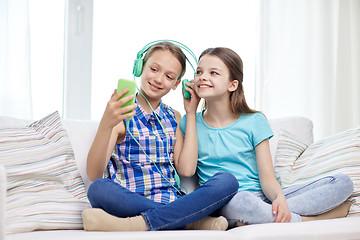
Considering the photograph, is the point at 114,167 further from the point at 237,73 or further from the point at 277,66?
the point at 277,66

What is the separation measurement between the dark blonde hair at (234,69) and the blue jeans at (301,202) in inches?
16.8

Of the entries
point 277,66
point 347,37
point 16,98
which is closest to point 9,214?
point 16,98

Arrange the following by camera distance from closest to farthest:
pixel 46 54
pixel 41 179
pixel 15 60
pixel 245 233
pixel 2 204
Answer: pixel 2 204, pixel 245 233, pixel 41 179, pixel 15 60, pixel 46 54

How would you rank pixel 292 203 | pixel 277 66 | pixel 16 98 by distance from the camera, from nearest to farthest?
pixel 292 203 → pixel 16 98 → pixel 277 66

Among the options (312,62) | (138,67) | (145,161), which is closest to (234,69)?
(138,67)

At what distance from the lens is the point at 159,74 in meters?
1.63

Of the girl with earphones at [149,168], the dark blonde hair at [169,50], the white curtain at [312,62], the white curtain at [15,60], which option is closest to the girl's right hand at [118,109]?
the girl with earphones at [149,168]

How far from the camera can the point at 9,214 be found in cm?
126

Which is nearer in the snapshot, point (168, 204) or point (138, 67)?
point (168, 204)

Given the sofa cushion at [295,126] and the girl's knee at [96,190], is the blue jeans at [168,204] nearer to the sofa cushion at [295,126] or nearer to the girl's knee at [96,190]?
the girl's knee at [96,190]

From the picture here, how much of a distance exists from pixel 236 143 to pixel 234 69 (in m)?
0.30

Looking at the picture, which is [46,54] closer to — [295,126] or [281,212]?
[295,126]

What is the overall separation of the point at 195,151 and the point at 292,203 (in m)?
0.42

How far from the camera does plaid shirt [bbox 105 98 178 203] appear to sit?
156 centimetres
